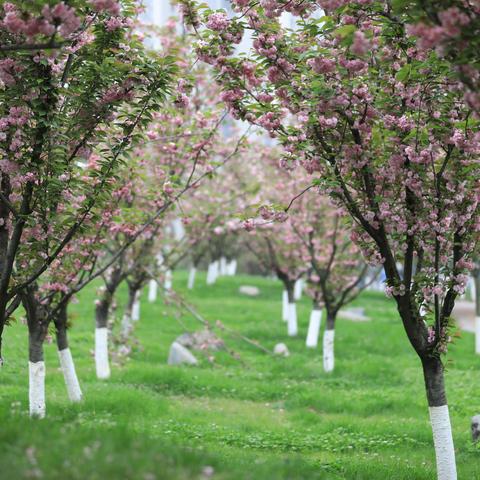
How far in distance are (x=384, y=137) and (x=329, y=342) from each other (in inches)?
419

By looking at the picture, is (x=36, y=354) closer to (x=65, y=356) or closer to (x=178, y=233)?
(x=65, y=356)

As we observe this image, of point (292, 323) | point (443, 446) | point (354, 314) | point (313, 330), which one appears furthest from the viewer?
point (354, 314)

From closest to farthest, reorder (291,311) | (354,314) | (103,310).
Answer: (103,310) < (291,311) < (354,314)

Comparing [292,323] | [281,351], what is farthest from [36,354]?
[292,323]

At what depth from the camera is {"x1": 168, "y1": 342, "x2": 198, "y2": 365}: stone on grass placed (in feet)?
60.9

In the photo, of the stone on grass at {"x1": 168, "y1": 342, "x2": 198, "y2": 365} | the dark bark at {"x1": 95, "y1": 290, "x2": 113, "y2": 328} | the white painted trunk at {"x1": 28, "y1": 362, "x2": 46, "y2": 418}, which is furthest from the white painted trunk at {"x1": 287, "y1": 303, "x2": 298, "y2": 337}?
the white painted trunk at {"x1": 28, "y1": 362, "x2": 46, "y2": 418}

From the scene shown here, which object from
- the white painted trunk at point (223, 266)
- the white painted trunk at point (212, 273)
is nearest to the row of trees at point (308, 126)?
the white painted trunk at point (212, 273)

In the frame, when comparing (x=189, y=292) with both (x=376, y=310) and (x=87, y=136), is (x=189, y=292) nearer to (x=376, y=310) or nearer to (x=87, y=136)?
(x=376, y=310)

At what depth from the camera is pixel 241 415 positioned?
42.8 feet

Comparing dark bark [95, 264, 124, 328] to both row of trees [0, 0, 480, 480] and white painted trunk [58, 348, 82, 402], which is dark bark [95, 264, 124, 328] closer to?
white painted trunk [58, 348, 82, 402]

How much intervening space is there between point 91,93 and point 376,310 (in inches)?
1128

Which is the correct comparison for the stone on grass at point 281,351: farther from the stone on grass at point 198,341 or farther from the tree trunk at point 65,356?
the tree trunk at point 65,356


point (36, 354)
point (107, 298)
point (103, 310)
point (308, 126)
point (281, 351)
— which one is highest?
point (308, 126)

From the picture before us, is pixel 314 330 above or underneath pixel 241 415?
above
